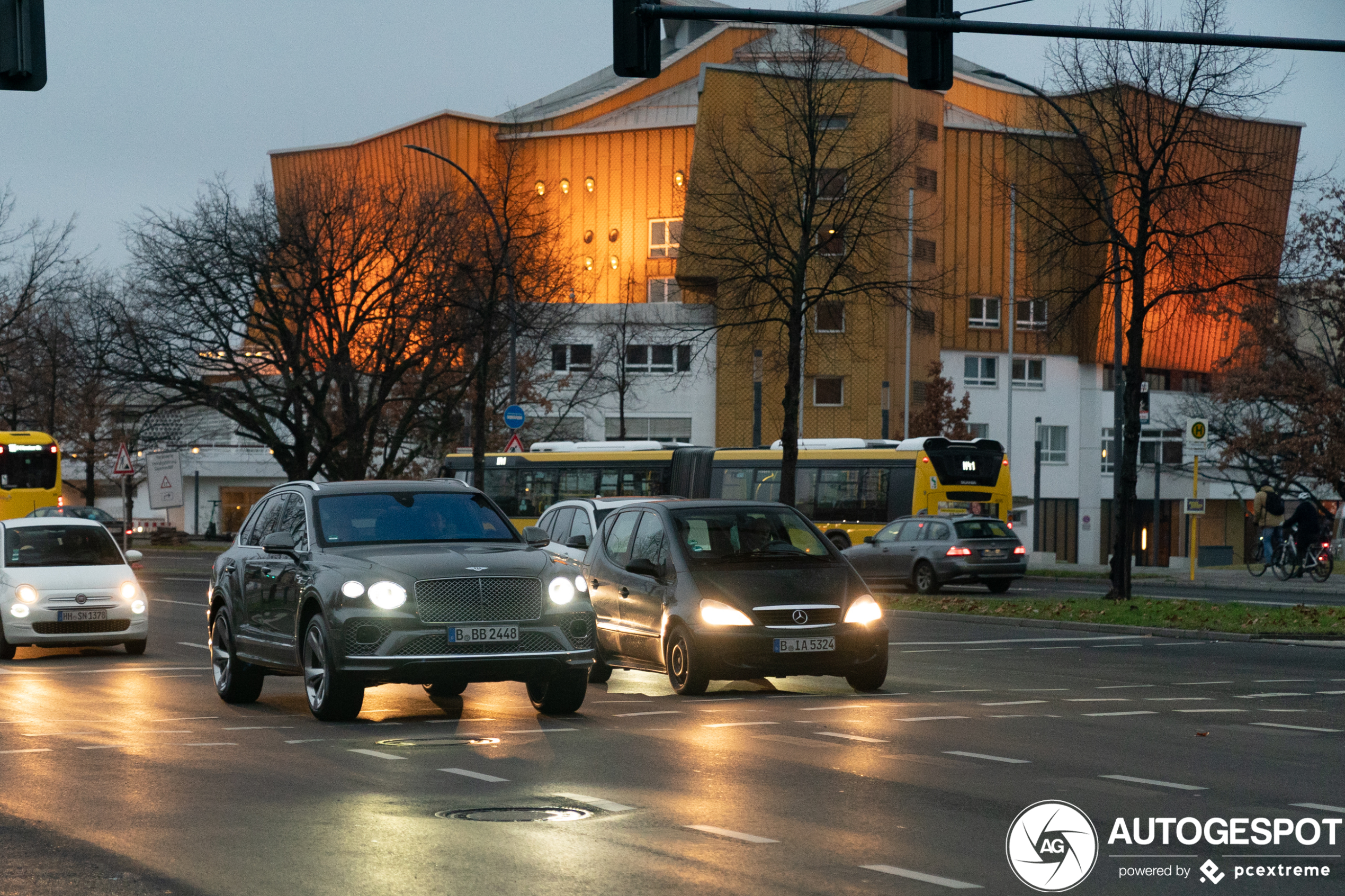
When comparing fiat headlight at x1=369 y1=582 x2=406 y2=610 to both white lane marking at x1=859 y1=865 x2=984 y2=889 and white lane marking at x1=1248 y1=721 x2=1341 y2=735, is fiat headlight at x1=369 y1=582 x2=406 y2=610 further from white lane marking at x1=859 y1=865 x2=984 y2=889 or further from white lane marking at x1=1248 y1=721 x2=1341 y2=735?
white lane marking at x1=1248 y1=721 x2=1341 y2=735

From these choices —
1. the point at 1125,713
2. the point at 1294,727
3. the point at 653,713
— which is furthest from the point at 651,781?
the point at 1294,727

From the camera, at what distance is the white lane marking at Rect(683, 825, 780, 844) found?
7.92 m

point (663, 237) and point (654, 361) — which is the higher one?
point (663, 237)

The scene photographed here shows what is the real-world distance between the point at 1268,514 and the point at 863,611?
3062 centimetres

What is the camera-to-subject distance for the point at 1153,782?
9805 mm

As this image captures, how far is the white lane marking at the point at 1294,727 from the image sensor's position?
41.6 ft

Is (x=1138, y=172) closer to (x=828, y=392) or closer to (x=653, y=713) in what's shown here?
(x=653, y=713)

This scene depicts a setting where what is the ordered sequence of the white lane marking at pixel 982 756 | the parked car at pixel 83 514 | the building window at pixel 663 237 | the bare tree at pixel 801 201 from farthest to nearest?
1. the building window at pixel 663 237
2. the parked car at pixel 83 514
3. the bare tree at pixel 801 201
4. the white lane marking at pixel 982 756

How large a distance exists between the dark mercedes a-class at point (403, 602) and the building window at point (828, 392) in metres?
62.3

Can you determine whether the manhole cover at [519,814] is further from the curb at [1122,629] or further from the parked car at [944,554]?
the parked car at [944,554]

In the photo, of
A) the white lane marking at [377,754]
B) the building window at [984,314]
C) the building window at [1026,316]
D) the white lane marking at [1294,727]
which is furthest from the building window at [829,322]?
the white lane marking at [377,754]

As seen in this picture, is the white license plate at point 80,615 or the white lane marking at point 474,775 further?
the white license plate at point 80,615

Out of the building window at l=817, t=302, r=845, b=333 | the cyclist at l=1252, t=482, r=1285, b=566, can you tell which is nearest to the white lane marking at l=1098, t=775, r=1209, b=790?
the cyclist at l=1252, t=482, r=1285, b=566

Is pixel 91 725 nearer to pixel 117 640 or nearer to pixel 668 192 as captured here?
pixel 117 640
